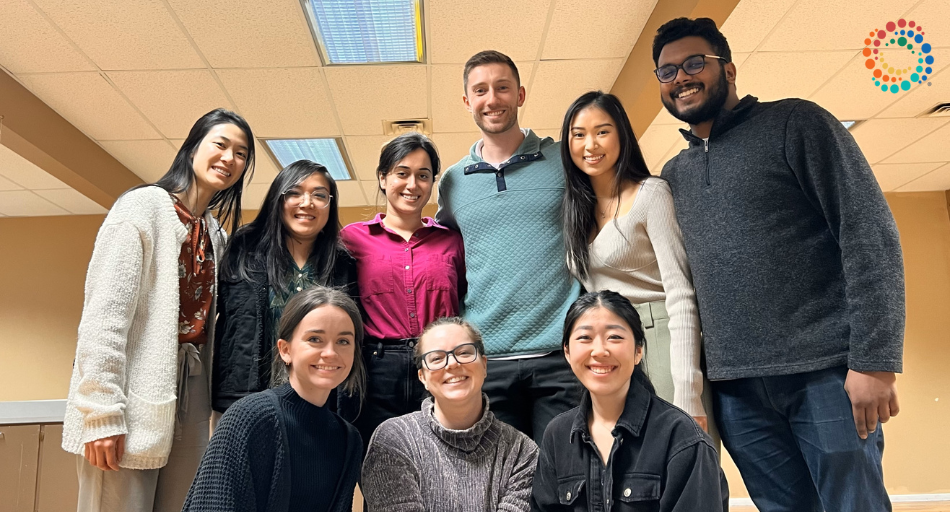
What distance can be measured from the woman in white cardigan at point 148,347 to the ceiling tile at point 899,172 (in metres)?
5.93

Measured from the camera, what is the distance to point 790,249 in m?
1.52

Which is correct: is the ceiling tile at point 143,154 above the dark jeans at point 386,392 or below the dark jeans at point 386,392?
above

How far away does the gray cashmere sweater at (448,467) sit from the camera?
1.63 metres

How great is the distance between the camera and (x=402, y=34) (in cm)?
354

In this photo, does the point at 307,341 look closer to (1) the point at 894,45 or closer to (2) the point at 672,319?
Answer: (2) the point at 672,319

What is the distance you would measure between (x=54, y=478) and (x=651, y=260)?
414cm

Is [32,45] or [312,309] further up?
[32,45]

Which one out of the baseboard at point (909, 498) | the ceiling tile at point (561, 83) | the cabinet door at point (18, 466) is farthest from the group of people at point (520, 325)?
the baseboard at point (909, 498)

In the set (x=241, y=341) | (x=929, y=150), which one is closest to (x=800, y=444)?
(x=241, y=341)

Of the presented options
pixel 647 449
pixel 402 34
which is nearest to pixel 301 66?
Result: pixel 402 34

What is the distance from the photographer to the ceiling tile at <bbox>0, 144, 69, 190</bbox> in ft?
16.0

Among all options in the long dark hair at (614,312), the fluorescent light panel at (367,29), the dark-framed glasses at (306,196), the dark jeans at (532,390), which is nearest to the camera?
the long dark hair at (614,312)

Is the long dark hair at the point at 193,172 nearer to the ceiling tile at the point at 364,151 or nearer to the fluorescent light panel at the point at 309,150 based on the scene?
the ceiling tile at the point at 364,151

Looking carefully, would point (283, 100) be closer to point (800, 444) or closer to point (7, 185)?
point (7, 185)
